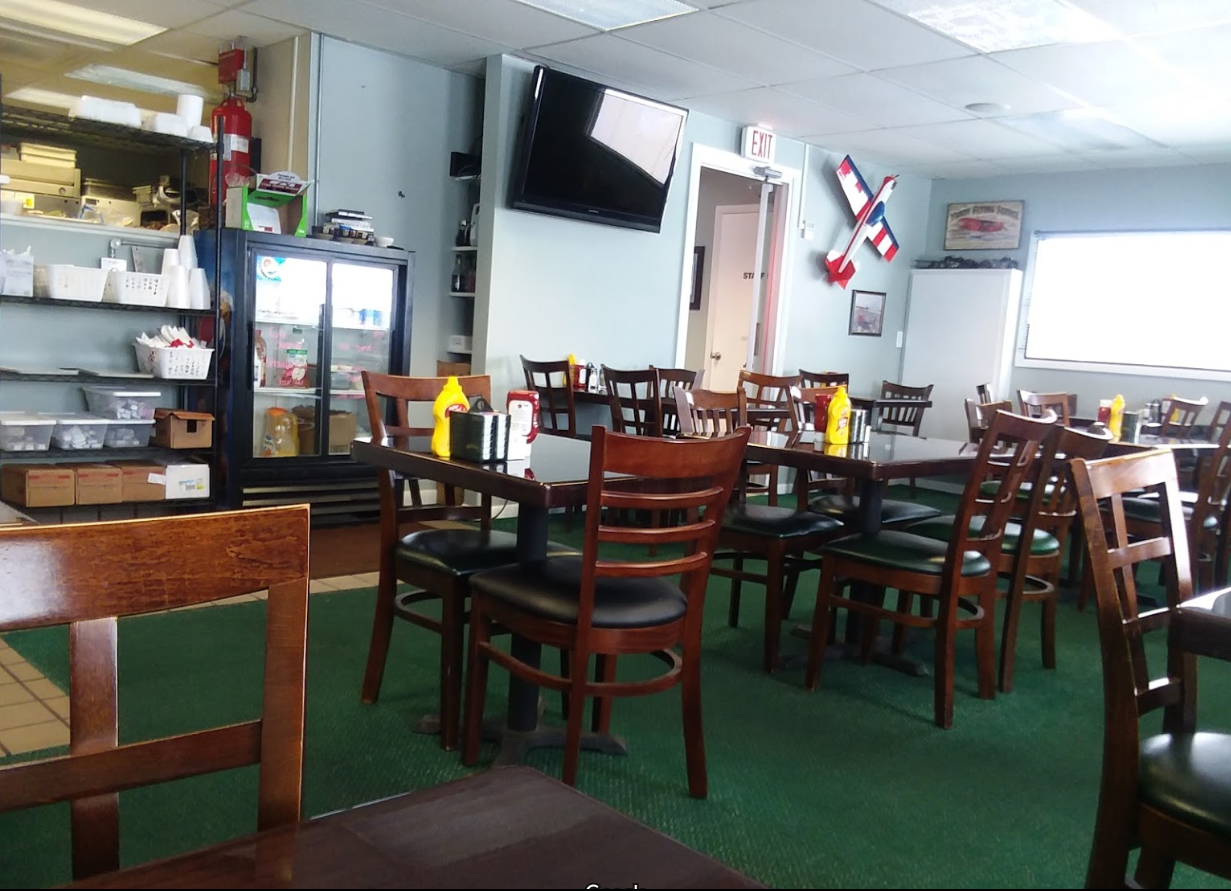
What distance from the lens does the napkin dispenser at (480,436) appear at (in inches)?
100

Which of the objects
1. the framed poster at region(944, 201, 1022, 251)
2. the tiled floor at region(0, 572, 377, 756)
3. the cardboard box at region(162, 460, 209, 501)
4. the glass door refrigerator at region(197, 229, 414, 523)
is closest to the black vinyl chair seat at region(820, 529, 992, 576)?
the tiled floor at region(0, 572, 377, 756)

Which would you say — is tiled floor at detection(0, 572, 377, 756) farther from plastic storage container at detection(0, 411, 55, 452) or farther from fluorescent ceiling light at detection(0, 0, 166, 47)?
fluorescent ceiling light at detection(0, 0, 166, 47)

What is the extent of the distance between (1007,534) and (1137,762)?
1.97 m

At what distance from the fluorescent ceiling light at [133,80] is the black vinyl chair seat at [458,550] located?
213 inches

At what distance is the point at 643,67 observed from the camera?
5.57 metres

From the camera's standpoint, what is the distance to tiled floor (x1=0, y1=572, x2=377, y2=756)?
2.52 metres

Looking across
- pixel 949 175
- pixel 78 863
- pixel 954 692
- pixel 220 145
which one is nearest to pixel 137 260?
→ pixel 220 145

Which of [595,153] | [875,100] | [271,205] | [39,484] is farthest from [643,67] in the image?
[39,484]

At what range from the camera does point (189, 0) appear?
4867 mm

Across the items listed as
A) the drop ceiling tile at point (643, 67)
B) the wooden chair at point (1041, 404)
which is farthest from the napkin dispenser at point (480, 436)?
the wooden chair at point (1041, 404)

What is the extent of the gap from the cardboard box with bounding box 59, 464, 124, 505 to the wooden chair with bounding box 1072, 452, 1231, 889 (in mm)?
4293

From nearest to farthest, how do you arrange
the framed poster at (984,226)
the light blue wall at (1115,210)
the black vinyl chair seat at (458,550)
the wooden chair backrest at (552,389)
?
the black vinyl chair seat at (458,550) < the wooden chair backrest at (552,389) < the light blue wall at (1115,210) < the framed poster at (984,226)

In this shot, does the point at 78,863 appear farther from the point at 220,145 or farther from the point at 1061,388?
the point at 1061,388

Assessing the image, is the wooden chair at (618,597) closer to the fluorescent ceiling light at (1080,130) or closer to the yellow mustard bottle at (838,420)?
the yellow mustard bottle at (838,420)
